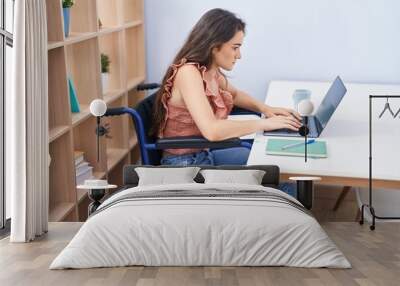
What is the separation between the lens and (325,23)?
7.70 m

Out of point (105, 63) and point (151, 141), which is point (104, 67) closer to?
point (105, 63)

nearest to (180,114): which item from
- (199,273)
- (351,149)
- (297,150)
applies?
(297,150)

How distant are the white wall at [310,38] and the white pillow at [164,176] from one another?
2935 millimetres

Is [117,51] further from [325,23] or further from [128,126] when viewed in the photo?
[325,23]

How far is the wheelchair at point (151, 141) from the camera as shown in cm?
510

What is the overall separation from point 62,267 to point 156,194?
0.55 meters

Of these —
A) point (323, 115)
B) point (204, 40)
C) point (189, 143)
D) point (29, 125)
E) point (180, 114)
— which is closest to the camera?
point (29, 125)

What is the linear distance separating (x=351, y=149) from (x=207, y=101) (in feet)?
2.75

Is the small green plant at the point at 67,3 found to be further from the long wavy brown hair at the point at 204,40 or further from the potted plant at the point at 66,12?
the long wavy brown hair at the point at 204,40

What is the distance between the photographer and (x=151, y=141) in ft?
18.3

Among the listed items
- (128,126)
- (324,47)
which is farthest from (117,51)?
(324,47)

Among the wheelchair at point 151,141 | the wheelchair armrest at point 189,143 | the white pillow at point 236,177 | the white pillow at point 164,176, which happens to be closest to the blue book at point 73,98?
the wheelchair at point 151,141

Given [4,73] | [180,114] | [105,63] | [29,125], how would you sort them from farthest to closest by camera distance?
[105,63], [180,114], [4,73], [29,125]

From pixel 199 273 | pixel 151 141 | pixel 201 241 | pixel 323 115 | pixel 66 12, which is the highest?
pixel 66 12
